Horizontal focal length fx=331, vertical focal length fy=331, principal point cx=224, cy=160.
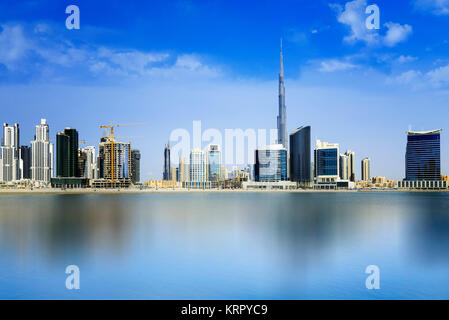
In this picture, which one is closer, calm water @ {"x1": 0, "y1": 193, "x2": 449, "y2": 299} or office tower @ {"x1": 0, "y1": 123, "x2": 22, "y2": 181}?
calm water @ {"x1": 0, "y1": 193, "x2": 449, "y2": 299}

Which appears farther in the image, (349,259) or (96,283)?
(349,259)

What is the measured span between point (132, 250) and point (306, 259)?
1144 centimetres

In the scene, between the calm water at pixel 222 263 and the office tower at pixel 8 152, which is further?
the office tower at pixel 8 152

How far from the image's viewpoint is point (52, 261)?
19.2m

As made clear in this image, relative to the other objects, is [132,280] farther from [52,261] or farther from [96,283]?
[52,261]

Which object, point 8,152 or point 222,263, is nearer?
point 222,263
